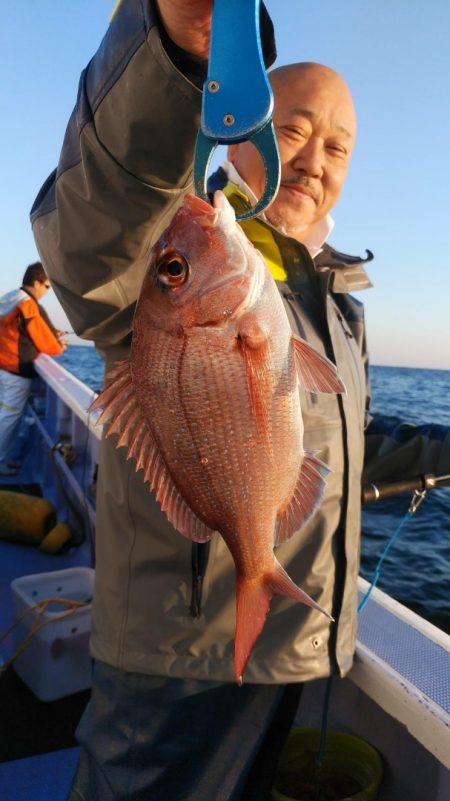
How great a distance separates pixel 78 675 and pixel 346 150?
310 cm

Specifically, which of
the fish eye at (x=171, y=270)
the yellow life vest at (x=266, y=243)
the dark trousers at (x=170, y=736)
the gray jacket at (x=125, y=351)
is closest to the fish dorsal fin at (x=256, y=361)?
the fish eye at (x=171, y=270)

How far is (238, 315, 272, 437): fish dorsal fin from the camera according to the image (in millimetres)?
1266

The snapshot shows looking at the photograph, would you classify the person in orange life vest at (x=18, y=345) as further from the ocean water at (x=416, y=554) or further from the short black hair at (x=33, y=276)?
the ocean water at (x=416, y=554)

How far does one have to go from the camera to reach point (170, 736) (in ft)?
5.91

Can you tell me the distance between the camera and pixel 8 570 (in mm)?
4543

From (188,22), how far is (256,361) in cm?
68

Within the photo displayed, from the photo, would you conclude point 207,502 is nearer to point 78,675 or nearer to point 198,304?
point 198,304

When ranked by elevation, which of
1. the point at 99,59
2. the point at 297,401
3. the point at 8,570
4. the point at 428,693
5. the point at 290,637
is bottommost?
the point at 8,570

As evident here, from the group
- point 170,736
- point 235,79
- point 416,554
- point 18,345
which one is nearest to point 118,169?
point 235,79

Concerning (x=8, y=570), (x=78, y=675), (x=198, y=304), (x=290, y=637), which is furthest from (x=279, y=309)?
(x=8, y=570)

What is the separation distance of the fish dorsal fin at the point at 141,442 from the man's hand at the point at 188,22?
26.5 inches

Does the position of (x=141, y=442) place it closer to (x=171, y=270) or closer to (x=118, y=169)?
(x=171, y=270)

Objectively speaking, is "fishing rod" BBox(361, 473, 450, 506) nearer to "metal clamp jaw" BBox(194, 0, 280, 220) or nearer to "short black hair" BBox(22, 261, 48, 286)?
"metal clamp jaw" BBox(194, 0, 280, 220)

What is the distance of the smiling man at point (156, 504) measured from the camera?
124cm
